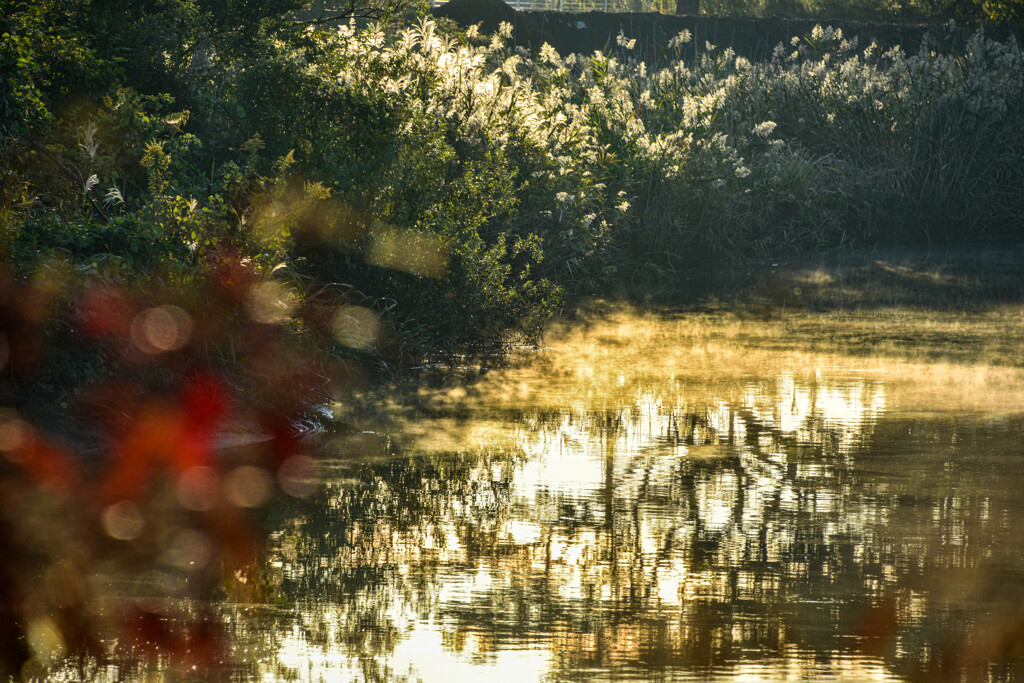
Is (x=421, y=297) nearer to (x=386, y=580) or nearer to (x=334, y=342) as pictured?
(x=334, y=342)

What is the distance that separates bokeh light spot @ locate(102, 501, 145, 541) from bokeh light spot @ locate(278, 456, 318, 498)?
79cm

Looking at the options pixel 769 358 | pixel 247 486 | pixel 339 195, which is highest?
pixel 339 195

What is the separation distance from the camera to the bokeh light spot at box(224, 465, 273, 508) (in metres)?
6.77

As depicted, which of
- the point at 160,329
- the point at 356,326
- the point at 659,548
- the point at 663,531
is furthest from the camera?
the point at 356,326

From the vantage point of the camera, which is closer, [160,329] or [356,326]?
[160,329]

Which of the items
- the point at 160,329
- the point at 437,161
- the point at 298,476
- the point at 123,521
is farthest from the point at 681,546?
the point at 437,161

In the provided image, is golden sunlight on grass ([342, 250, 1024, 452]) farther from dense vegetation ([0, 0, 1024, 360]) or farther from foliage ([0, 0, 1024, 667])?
dense vegetation ([0, 0, 1024, 360])

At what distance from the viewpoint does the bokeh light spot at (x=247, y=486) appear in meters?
6.77

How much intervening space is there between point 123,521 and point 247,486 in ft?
2.66

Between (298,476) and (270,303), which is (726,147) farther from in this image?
(298,476)

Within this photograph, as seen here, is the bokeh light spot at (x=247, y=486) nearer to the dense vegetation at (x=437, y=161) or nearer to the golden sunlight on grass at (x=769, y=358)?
the golden sunlight on grass at (x=769, y=358)

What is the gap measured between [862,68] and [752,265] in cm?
536

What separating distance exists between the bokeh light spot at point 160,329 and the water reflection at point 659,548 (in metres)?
1.17

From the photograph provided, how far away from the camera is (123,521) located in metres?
6.38
